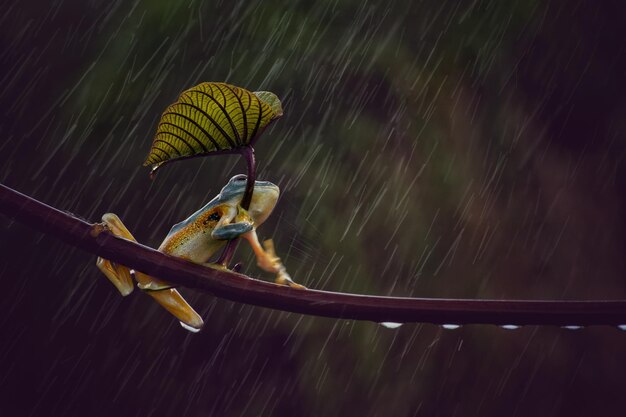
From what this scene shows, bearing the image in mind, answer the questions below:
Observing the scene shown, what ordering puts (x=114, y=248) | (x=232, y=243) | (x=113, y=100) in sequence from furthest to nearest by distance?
(x=113, y=100) < (x=232, y=243) < (x=114, y=248)

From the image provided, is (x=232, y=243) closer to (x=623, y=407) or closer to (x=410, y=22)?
(x=410, y=22)

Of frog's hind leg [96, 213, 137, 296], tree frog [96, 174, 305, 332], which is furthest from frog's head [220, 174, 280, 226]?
frog's hind leg [96, 213, 137, 296]

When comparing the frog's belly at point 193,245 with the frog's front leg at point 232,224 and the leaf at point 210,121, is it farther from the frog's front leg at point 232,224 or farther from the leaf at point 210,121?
the leaf at point 210,121

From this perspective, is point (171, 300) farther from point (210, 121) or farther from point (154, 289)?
point (210, 121)

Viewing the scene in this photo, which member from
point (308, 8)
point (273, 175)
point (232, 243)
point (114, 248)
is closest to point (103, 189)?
point (273, 175)

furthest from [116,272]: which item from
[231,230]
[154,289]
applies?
[231,230]

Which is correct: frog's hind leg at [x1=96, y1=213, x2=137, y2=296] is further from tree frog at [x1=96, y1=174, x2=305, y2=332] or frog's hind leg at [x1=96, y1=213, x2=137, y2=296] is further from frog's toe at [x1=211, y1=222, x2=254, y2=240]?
frog's toe at [x1=211, y1=222, x2=254, y2=240]

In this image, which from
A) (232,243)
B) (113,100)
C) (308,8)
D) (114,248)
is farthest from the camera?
A: (308,8)
